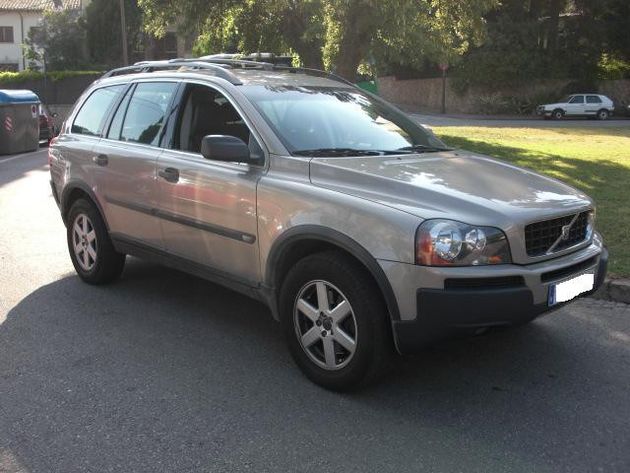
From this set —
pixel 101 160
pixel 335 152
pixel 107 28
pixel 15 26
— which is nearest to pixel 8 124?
pixel 101 160

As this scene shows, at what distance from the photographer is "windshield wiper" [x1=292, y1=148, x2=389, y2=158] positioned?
13.8 ft

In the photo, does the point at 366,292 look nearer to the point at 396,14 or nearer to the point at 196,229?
the point at 196,229

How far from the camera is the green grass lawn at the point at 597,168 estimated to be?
6.90 meters

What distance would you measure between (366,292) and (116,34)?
50.8 m

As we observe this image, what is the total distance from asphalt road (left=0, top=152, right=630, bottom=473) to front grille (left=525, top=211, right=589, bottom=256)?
0.83 m

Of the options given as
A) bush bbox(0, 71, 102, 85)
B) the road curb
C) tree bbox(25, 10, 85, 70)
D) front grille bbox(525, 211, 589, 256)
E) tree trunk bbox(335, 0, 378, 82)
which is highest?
tree bbox(25, 10, 85, 70)

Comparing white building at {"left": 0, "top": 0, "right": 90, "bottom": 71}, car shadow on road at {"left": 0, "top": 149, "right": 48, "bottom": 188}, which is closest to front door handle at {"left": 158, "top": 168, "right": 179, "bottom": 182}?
car shadow on road at {"left": 0, "top": 149, "right": 48, "bottom": 188}

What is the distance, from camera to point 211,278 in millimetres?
4598

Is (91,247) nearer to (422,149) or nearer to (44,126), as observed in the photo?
(422,149)

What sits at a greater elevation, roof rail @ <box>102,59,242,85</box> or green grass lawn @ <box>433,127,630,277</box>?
roof rail @ <box>102,59,242,85</box>

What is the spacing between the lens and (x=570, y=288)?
3715mm

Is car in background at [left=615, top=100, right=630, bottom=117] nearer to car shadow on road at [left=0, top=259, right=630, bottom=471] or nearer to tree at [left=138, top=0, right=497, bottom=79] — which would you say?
tree at [left=138, top=0, right=497, bottom=79]

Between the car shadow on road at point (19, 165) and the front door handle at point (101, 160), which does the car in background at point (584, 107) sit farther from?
the front door handle at point (101, 160)

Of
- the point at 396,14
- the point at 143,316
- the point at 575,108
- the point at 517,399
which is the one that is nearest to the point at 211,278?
the point at 143,316
